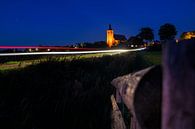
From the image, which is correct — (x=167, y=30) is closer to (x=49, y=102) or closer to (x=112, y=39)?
(x=112, y=39)

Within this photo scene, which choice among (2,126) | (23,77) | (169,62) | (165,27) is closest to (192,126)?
(169,62)

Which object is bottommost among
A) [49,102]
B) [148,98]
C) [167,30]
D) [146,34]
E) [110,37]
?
[49,102]

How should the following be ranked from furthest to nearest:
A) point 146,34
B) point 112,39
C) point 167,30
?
point 167,30 < point 146,34 < point 112,39

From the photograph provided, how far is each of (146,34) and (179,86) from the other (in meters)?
108

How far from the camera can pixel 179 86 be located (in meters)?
0.95

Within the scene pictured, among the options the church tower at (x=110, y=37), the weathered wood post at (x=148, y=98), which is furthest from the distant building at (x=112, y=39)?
the weathered wood post at (x=148, y=98)

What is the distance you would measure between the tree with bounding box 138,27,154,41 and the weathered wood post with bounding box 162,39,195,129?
106 metres

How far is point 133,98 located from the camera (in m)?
1.19

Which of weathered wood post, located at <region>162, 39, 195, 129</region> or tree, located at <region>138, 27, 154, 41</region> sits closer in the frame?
weathered wood post, located at <region>162, 39, 195, 129</region>

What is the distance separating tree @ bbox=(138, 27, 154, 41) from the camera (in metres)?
107

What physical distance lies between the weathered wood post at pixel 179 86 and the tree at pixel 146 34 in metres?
106

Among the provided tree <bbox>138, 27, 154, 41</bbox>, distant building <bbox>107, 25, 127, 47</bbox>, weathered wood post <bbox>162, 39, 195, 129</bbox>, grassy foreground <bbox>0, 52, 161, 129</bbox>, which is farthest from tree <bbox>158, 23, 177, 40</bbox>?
weathered wood post <bbox>162, 39, 195, 129</bbox>

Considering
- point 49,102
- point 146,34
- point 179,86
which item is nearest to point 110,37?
point 146,34

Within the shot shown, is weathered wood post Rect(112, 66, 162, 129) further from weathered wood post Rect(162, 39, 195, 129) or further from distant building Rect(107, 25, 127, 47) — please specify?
distant building Rect(107, 25, 127, 47)
